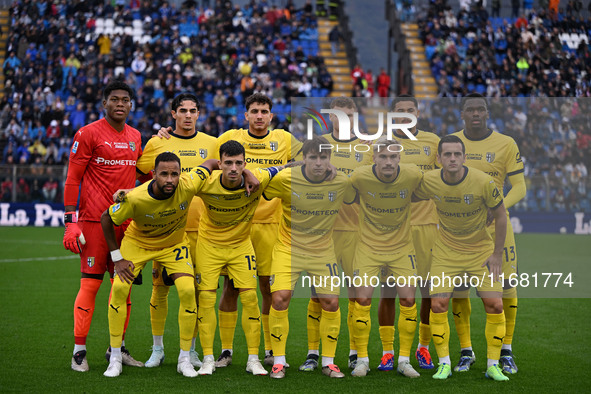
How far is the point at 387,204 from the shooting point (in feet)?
23.2

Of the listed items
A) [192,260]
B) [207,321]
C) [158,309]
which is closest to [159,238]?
[192,260]

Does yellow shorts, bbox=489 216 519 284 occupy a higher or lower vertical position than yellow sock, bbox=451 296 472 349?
higher

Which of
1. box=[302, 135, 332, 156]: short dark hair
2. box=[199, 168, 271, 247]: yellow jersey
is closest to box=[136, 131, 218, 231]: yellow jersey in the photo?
box=[199, 168, 271, 247]: yellow jersey

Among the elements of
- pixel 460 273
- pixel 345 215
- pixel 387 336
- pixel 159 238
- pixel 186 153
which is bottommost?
pixel 387 336

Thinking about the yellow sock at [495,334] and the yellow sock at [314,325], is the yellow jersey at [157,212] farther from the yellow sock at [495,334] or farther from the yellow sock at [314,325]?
the yellow sock at [495,334]

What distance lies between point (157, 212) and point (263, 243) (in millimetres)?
1249

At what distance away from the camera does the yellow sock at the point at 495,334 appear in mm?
6855

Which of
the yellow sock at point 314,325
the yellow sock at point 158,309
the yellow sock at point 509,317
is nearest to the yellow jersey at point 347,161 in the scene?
the yellow sock at point 314,325

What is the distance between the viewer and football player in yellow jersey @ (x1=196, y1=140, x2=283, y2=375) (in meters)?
6.96

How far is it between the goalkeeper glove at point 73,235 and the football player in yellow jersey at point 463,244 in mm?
3273

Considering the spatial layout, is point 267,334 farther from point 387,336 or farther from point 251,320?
point 387,336

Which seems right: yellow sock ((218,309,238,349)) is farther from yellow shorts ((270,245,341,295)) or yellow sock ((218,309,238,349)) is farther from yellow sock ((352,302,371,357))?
yellow sock ((352,302,371,357))

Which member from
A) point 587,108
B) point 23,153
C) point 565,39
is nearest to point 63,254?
point 23,153

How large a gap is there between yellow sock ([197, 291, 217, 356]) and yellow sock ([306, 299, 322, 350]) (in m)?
1.00
